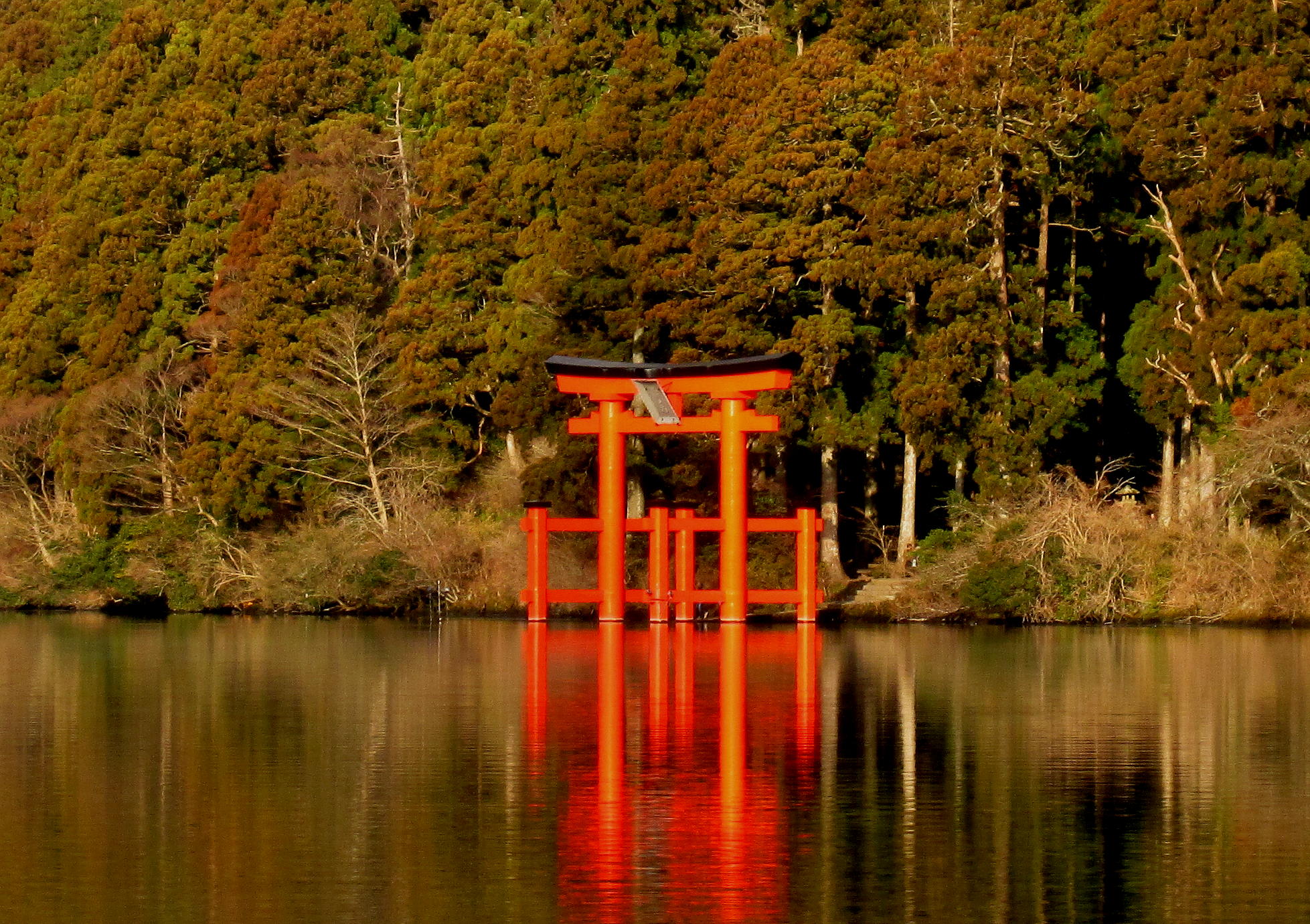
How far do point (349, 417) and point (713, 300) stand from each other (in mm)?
7507

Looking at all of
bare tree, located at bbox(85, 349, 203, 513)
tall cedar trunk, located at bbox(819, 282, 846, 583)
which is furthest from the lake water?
bare tree, located at bbox(85, 349, 203, 513)

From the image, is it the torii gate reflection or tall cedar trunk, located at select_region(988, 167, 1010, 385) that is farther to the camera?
tall cedar trunk, located at select_region(988, 167, 1010, 385)

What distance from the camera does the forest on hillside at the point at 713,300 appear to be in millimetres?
35125

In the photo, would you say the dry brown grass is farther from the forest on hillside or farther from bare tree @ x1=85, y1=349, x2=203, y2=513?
bare tree @ x1=85, y1=349, x2=203, y2=513

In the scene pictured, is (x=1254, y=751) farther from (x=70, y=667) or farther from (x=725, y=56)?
(x=725, y=56)

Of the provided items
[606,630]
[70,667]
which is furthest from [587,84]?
[70,667]

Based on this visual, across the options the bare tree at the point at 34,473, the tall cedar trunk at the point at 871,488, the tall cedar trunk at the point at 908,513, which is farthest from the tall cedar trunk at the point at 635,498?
the bare tree at the point at 34,473

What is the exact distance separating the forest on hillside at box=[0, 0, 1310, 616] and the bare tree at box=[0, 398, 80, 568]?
10 cm

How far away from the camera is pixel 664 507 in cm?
3425

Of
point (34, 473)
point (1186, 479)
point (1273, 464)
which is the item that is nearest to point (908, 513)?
point (1186, 479)

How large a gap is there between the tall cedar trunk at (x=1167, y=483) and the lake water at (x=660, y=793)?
38.9 feet

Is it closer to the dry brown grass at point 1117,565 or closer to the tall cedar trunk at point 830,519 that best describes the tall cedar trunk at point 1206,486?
the dry brown grass at point 1117,565

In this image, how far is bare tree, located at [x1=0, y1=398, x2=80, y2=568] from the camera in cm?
4597

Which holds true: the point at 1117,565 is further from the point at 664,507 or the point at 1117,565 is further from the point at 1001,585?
the point at 664,507
